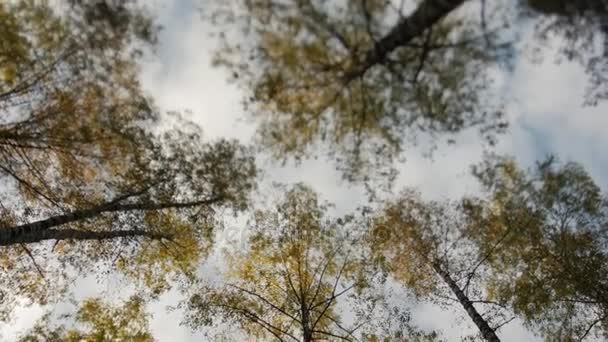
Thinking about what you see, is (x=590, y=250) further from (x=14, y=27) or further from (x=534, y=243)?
(x=14, y=27)

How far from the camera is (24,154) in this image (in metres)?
9.00

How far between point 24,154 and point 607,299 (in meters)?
16.6

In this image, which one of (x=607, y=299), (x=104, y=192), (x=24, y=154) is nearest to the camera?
(x=24, y=154)

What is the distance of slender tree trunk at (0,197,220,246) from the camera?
876cm

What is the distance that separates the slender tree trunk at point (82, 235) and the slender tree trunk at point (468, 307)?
956cm

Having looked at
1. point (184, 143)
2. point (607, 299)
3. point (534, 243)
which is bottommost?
point (607, 299)

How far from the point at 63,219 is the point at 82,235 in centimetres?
101

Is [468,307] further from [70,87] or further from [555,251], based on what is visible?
[70,87]

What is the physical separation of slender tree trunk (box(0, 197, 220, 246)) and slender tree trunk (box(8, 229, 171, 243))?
20mm

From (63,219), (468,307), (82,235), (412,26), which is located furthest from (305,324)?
(412,26)

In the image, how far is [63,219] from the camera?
31.2 feet

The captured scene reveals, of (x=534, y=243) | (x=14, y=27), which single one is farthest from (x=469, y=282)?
(x=14, y=27)

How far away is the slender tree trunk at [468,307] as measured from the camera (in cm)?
1169

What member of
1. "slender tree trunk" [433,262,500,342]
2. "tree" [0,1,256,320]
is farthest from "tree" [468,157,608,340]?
"tree" [0,1,256,320]
